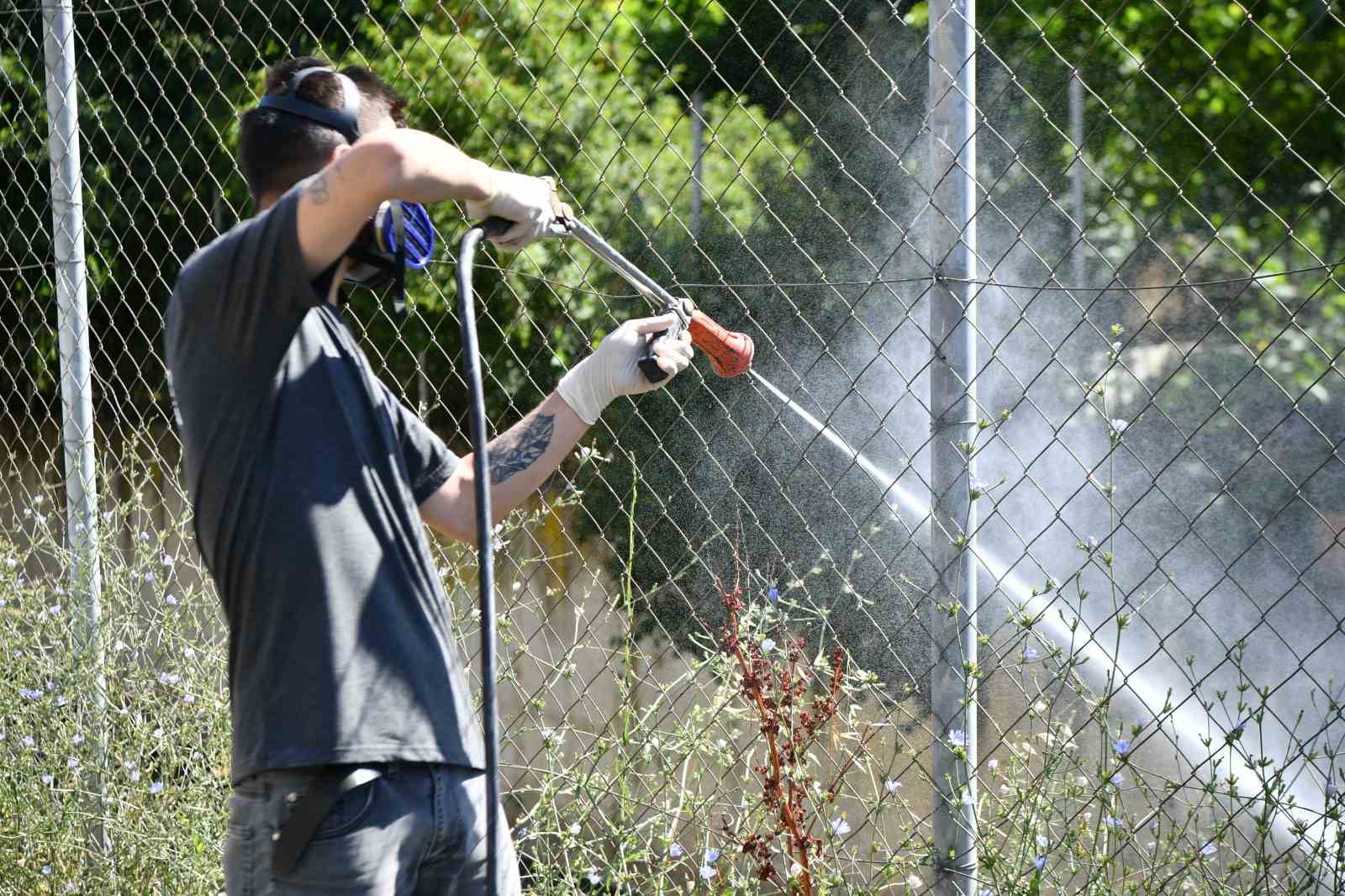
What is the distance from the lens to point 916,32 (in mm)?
3004

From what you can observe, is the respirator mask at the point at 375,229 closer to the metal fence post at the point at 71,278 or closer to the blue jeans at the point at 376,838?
the blue jeans at the point at 376,838

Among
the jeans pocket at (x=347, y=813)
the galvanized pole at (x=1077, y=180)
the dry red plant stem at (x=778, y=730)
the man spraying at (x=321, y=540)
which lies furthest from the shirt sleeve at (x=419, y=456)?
the galvanized pole at (x=1077, y=180)

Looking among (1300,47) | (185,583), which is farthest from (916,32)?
(185,583)

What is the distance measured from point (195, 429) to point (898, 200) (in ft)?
6.12

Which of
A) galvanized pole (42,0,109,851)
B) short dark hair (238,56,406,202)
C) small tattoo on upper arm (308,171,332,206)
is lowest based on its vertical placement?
galvanized pole (42,0,109,851)

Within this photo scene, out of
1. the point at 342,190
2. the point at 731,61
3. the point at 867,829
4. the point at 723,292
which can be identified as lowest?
the point at 867,829

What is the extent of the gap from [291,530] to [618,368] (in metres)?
0.62

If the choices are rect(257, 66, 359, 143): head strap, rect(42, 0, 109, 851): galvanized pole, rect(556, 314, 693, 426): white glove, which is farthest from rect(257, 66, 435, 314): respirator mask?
rect(42, 0, 109, 851): galvanized pole

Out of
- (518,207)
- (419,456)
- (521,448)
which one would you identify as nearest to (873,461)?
(521,448)

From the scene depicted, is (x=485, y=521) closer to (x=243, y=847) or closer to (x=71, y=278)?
(x=243, y=847)

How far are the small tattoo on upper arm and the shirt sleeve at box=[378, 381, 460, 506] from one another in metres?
0.39

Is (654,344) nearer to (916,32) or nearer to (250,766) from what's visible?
(250,766)

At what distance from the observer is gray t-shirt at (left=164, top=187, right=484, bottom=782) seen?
1.51 m

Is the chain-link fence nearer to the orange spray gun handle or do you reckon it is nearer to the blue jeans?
the orange spray gun handle
